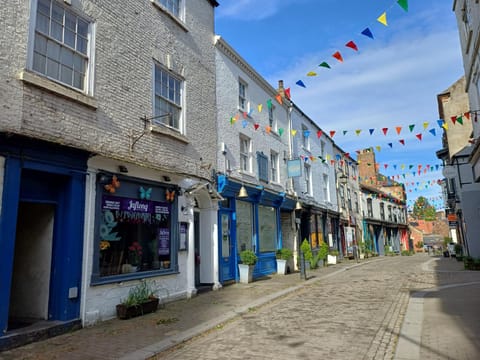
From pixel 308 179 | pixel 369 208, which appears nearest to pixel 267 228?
pixel 308 179

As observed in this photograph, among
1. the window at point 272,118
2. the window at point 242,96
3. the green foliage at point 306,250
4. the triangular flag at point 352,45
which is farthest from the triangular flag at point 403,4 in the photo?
the green foliage at point 306,250

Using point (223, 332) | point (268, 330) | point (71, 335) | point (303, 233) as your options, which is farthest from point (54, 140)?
point (303, 233)

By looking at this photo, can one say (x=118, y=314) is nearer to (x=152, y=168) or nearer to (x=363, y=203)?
(x=152, y=168)

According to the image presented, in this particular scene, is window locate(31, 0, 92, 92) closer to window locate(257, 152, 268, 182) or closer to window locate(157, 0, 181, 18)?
window locate(157, 0, 181, 18)

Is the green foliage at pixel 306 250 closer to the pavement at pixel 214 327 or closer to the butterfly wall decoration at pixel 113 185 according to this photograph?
the pavement at pixel 214 327

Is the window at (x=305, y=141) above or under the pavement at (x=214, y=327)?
above

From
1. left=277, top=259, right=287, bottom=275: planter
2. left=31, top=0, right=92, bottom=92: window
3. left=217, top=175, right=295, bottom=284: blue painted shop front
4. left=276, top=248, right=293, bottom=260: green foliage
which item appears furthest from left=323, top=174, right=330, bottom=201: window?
left=31, top=0, right=92, bottom=92: window

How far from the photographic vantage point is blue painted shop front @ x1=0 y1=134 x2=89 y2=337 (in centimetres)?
664

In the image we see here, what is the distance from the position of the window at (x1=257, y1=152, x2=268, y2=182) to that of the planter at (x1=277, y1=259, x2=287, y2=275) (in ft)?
11.9

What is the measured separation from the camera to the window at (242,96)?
1507 centimetres

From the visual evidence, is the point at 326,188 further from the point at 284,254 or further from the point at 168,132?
the point at 168,132

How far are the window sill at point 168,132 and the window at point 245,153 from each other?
4.21 meters

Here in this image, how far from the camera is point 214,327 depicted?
6848mm

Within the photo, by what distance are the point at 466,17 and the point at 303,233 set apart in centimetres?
1269
